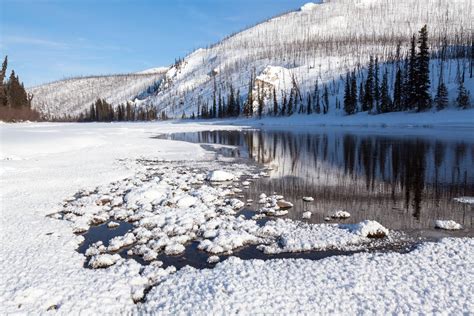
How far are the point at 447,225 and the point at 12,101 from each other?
114190mm

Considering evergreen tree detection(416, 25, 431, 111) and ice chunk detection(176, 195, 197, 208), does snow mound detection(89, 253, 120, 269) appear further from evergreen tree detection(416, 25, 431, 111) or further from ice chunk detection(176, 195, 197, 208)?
evergreen tree detection(416, 25, 431, 111)

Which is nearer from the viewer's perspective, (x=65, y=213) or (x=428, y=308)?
(x=428, y=308)

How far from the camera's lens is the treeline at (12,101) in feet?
276

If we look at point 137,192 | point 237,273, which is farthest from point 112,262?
point 137,192

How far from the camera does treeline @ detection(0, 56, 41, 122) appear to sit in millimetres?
84244

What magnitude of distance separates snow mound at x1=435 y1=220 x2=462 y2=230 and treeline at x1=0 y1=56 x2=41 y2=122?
91342mm

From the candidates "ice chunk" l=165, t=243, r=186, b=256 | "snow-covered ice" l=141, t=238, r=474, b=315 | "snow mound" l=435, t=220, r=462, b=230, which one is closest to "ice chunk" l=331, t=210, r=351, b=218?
"snow mound" l=435, t=220, r=462, b=230

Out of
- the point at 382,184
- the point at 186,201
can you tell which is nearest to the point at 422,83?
the point at 382,184

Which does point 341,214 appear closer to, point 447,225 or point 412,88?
point 447,225

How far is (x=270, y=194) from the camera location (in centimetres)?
1631

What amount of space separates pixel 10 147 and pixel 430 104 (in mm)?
72641

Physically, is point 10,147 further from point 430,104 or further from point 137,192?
point 430,104

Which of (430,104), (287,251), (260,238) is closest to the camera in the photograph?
(287,251)

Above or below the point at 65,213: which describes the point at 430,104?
above
